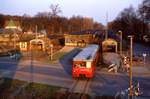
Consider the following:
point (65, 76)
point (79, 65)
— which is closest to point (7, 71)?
point (65, 76)

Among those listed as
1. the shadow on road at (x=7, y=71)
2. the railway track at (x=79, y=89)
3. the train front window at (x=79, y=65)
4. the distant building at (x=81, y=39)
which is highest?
the distant building at (x=81, y=39)

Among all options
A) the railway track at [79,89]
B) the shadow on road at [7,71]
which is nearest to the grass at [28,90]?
the shadow on road at [7,71]

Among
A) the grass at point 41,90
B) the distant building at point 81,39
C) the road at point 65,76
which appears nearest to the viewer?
the grass at point 41,90

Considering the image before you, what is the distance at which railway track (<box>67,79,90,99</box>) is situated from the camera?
83.8ft

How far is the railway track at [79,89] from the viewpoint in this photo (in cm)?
2555

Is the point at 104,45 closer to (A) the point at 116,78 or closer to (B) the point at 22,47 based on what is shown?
(B) the point at 22,47

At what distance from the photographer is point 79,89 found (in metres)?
28.7

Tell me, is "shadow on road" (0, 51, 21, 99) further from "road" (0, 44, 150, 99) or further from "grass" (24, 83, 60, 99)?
"grass" (24, 83, 60, 99)

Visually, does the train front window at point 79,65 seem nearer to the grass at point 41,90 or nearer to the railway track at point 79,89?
the railway track at point 79,89

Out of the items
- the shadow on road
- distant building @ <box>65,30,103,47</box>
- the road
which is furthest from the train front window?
distant building @ <box>65,30,103,47</box>

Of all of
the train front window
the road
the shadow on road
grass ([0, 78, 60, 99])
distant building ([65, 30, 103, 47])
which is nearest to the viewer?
grass ([0, 78, 60, 99])

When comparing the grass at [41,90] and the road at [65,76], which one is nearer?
the grass at [41,90]

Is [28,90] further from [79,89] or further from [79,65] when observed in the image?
[79,65]

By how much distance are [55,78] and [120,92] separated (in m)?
9.16
